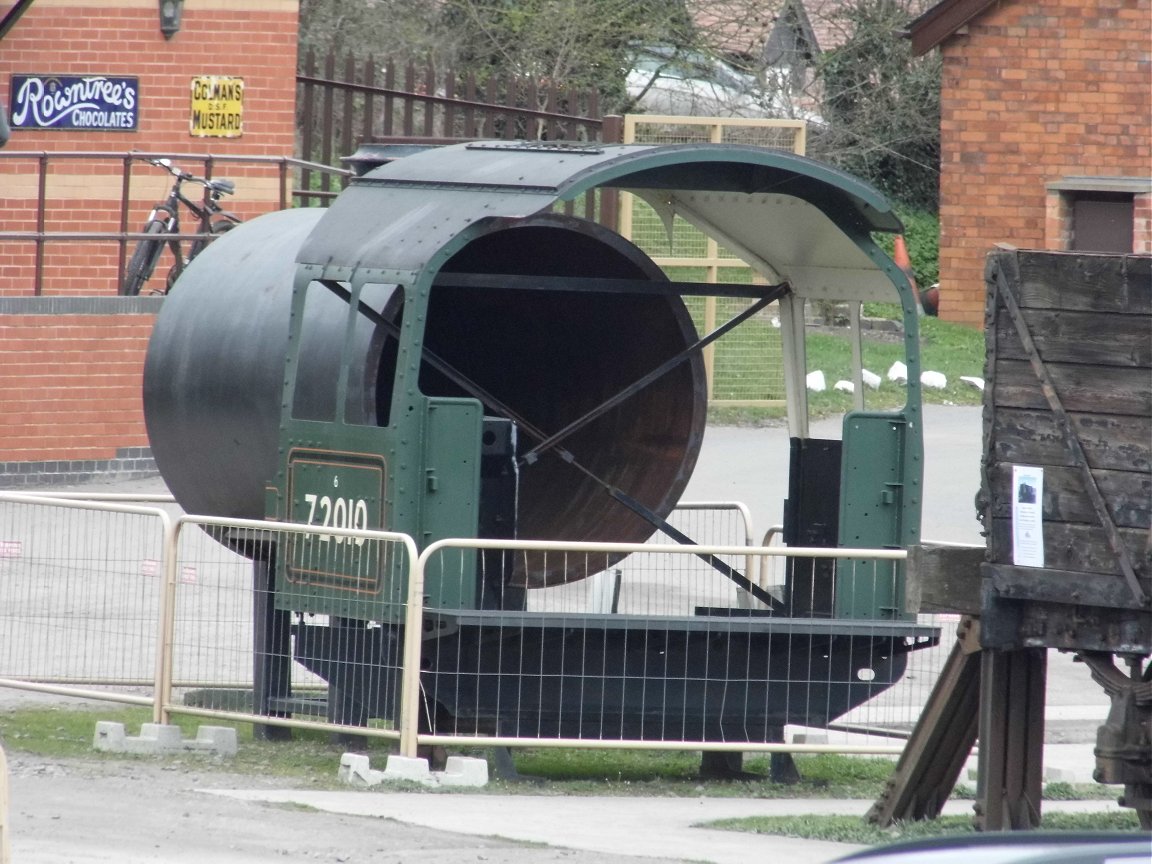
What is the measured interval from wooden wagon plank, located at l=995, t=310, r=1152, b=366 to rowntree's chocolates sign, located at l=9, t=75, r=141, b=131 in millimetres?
13675

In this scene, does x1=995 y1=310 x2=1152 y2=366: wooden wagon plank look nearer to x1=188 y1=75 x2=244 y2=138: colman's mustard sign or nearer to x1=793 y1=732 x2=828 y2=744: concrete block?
x1=793 y1=732 x2=828 y2=744: concrete block

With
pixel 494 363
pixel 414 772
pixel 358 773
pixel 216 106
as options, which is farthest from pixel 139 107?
pixel 414 772

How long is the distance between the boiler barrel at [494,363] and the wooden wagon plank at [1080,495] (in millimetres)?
2998

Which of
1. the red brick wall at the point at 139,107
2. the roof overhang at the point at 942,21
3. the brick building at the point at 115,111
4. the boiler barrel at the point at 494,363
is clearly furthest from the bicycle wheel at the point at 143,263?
the roof overhang at the point at 942,21

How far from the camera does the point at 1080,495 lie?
686cm

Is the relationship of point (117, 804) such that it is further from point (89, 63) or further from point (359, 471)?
point (89, 63)

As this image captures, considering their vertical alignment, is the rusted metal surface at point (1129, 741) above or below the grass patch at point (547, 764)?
above

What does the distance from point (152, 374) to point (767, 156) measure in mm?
3466

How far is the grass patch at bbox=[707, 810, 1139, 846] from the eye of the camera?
7.41m

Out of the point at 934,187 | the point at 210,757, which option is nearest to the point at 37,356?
the point at 210,757

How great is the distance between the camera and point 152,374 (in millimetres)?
10391

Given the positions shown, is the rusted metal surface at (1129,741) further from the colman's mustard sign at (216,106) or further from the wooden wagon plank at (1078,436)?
the colman's mustard sign at (216,106)

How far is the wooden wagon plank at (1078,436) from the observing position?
22.2ft

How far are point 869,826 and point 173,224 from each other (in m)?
12.2
